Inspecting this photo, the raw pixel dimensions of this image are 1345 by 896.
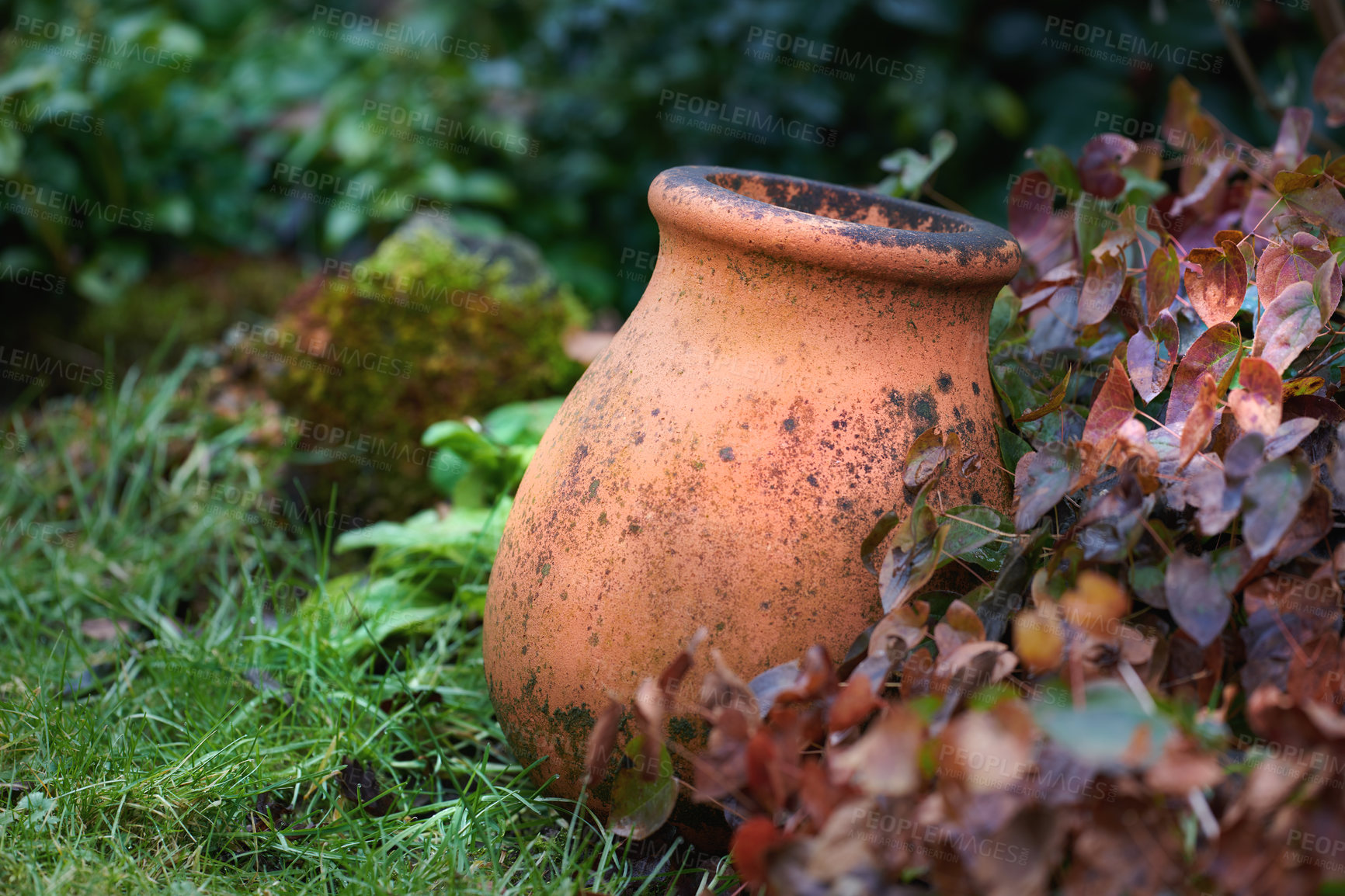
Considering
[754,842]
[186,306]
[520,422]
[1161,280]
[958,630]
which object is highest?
[1161,280]

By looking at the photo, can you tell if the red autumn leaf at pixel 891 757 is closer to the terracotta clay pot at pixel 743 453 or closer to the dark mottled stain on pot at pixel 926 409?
the terracotta clay pot at pixel 743 453

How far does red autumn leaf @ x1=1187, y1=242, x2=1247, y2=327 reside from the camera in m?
1.37

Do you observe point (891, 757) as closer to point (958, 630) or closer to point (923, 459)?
point (958, 630)

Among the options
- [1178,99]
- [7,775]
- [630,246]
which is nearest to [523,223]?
[630,246]

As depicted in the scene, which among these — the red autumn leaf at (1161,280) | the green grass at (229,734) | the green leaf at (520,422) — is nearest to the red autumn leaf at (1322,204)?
the red autumn leaf at (1161,280)

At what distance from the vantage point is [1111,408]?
131 cm

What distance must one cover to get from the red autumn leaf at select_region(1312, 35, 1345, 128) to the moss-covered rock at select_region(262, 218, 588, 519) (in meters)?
1.98

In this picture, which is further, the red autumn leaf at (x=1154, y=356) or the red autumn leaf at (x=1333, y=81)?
the red autumn leaf at (x=1333, y=81)

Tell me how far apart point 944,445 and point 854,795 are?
526 mm

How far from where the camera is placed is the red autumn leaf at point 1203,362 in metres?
1.34

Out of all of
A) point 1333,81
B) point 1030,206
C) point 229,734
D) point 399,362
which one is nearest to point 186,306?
point 399,362

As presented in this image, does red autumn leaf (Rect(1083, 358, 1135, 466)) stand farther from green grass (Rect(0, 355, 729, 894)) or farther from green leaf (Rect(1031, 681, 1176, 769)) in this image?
green grass (Rect(0, 355, 729, 894))

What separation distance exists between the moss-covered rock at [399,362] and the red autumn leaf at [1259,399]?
2.10 metres

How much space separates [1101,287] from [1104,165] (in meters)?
0.39
